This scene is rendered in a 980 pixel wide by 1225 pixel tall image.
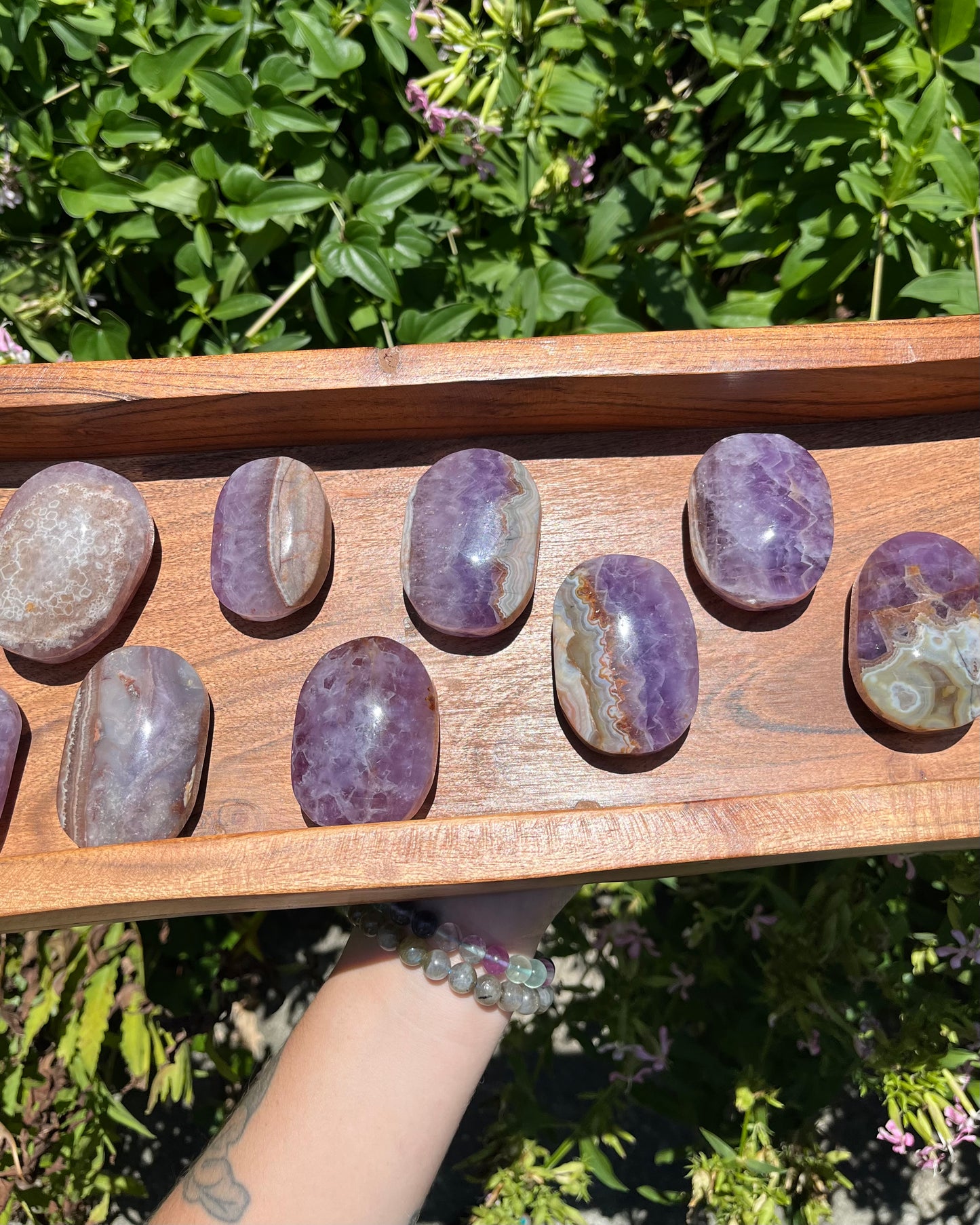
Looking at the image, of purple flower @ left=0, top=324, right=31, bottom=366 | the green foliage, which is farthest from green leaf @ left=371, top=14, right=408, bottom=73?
purple flower @ left=0, top=324, right=31, bottom=366

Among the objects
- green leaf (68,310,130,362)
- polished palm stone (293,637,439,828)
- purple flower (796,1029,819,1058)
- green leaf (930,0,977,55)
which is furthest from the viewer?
green leaf (68,310,130,362)

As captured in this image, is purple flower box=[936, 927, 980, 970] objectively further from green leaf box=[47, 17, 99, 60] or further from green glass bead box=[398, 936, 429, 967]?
green leaf box=[47, 17, 99, 60]

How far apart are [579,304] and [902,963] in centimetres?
78

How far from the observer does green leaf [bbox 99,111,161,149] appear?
3.21ft

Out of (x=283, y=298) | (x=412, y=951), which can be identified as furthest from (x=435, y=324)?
(x=412, y=951)

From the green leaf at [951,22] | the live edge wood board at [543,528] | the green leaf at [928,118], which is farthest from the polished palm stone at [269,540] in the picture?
the green leaf at [951,22]

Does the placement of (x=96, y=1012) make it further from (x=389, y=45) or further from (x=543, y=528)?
(x=389, y=45)

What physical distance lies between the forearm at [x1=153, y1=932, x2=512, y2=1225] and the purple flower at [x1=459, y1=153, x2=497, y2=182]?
2.73 feet

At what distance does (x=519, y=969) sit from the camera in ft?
2.61

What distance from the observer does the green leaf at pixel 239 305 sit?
1007mm

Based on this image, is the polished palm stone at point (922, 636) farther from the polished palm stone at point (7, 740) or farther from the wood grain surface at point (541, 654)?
the polished palm stone at point (7, 740)

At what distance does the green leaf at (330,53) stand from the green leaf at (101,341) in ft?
1.24

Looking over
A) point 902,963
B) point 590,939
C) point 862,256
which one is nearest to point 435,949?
point 902,963

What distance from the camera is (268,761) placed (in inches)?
32.1
